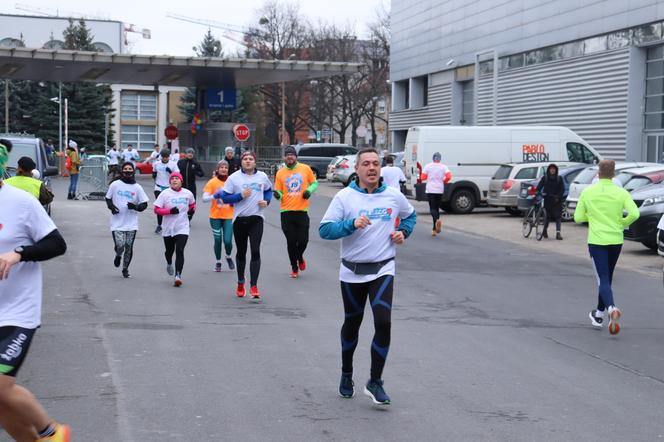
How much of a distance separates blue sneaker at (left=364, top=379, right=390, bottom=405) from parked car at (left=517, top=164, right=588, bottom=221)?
703 inches

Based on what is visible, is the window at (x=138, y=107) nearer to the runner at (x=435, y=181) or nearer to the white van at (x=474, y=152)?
the white van at (x=474, y=152)

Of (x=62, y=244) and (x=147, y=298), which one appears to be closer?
(x=62, y=244)

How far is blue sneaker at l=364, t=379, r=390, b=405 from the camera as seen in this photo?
21.7ft

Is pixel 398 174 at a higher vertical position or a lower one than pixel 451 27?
lower

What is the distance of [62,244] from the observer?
4.96 metres

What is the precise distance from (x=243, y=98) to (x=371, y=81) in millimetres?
11752

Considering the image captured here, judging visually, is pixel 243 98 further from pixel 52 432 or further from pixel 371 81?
pixel 52 432

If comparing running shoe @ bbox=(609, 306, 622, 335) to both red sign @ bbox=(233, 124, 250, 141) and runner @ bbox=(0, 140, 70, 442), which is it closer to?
runner @ bbox=(0, 140, 70, 442)

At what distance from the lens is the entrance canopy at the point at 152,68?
A: 138 ft

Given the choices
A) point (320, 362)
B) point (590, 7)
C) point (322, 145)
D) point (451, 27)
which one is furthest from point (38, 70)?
point (320, 362)

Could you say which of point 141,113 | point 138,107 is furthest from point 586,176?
point 141,113

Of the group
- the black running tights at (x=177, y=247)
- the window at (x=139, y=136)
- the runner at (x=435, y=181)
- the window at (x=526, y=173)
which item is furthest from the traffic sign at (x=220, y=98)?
the window at (x=139, y=136)

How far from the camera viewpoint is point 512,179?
2650 centimetres

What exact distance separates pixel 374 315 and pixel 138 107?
9374cm
